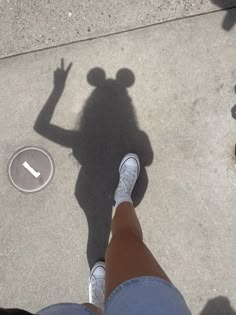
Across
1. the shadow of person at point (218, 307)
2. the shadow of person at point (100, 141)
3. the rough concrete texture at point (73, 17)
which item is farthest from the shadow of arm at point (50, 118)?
the shadow of person at point (218, 307)

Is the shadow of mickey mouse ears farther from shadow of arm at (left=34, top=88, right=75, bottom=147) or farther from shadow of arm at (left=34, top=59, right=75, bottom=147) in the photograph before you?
shadow of arm at (left=34, top=88, right=75, bottom=147)

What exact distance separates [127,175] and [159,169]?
34 cm

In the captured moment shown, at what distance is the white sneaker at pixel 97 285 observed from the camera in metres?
3.49

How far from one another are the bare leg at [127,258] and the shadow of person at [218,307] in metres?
1.20

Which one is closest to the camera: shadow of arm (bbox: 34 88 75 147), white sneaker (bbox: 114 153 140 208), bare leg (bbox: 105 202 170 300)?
bare leg (bbox: 105 202 170 300)

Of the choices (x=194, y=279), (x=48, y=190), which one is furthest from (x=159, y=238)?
(x=48, y=190)

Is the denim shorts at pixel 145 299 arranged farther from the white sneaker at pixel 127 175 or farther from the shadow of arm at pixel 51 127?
the shadow of arm at pixel 51 127

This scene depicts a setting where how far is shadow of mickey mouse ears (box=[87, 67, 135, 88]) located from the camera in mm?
3912

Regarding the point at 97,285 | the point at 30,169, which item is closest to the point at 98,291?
the point at 97,285

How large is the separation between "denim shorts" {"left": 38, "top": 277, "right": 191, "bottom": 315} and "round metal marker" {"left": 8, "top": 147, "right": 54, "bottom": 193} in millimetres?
1891

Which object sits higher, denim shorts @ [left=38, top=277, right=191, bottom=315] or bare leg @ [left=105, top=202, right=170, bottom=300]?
denim shorts @ [left=38, top=277, right=191, bottom=315]

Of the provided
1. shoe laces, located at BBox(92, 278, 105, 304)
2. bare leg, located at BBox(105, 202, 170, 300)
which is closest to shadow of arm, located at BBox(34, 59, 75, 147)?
bare leg, located at BBox(105, 202, 170, 300)

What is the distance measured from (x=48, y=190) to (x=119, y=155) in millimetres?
781

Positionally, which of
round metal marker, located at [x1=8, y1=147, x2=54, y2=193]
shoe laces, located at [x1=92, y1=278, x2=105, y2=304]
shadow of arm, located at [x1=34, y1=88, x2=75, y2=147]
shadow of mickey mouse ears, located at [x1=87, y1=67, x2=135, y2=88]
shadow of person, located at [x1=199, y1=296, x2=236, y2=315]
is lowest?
shadow of person, located at [x1=199, y1=296, x2=236, y2=315]
